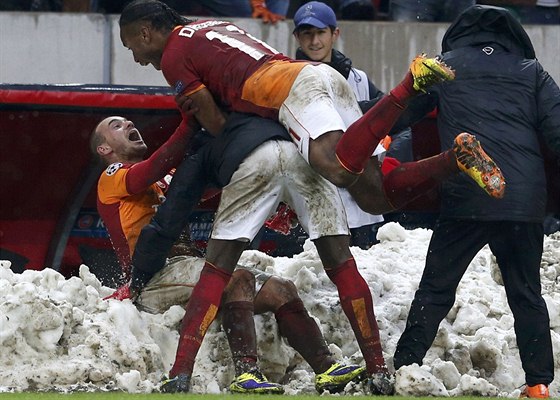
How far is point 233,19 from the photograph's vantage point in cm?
1120

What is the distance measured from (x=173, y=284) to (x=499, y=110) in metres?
1.90

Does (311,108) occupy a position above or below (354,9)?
below

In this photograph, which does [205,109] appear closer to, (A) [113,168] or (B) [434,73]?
(A) [113,168]

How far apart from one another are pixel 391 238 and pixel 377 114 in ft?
8.23

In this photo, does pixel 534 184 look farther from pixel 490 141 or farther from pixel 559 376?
pixel 559 376

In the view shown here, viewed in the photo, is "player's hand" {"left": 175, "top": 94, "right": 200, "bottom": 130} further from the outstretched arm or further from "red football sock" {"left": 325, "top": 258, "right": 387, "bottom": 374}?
"red football sock" {"left": 325, "top": 258, "right": 387, "bottom": 374}

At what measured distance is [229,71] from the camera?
725 cm

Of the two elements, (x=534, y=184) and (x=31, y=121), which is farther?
(x=31, y=121)

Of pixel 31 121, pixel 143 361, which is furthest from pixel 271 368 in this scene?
Result: pixel 31 121

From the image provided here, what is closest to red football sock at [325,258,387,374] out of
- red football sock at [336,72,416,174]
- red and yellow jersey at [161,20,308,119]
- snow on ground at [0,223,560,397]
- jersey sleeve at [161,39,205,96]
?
snow on ground at [0,223,560,397]

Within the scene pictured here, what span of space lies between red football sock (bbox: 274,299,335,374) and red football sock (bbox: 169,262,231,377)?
44 cm

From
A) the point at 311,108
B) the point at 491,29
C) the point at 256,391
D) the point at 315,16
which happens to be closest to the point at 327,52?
the point at 315,16

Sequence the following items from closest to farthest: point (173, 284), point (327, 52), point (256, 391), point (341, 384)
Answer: point (256, 391)
point (341, 384)
point (173, 284)
point (327, 52)

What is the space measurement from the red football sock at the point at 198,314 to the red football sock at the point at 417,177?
37.3 inches
